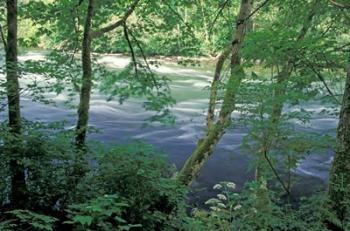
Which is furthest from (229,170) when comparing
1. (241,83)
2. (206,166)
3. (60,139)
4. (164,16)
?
(60,139)

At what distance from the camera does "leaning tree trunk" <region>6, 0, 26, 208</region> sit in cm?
446

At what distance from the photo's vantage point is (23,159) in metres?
4.36

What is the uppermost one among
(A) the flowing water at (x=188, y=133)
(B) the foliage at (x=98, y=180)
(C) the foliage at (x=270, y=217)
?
(B) the foliage at (x=98, y=180)

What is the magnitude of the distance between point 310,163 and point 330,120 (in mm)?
3326

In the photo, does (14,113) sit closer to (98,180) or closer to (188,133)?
(98,180)

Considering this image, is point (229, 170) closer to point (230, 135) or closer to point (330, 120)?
point (230, 135)

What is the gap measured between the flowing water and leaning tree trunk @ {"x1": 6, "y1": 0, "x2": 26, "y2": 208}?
13.4 feet

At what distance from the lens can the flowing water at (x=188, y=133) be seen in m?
10.3

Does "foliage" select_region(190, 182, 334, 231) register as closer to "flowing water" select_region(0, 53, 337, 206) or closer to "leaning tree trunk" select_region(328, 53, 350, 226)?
"leaning tree trunk" select_region(328, 53, 350, 226)

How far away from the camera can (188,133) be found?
1325 cm

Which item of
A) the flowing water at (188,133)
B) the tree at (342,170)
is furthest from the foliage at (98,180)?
the flowing water at (188,133)

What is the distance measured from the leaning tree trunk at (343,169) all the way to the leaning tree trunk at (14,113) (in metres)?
3.33

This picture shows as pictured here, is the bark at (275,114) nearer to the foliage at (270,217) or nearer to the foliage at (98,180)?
the foliage at (270,217)

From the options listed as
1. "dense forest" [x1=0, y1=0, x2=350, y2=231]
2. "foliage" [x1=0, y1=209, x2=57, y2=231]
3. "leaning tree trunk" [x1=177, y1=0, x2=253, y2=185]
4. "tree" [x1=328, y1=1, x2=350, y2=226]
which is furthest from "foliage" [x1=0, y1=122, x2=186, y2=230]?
"tree" [x1=328, y1=1, x2=350, y2=226]
